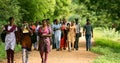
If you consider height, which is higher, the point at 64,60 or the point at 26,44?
the point at 26,44

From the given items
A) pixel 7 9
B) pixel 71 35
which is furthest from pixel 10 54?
pixel 71 35

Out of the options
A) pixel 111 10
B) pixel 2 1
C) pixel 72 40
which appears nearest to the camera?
pixel 2 1

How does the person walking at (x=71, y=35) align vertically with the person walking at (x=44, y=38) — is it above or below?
below

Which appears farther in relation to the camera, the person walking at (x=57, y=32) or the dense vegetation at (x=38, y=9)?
the person walking at (x=57, y=32)

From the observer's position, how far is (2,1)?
878 inches

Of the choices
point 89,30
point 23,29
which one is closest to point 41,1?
point 89,30

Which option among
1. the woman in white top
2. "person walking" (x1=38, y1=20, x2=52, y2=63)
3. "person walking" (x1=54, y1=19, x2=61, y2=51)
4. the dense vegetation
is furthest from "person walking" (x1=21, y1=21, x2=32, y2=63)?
"person walking" (x1=54, y1=19, x2=61, y2=51)

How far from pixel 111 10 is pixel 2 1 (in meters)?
9.34

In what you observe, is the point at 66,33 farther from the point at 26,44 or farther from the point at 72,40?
the point at 26,44

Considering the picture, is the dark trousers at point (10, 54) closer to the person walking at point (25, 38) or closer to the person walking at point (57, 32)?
the person walking at point (25, 38)

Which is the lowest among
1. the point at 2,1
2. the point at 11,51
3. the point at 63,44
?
the point at 63,44

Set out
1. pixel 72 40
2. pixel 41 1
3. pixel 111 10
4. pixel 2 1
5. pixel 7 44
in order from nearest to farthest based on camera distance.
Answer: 1. pixel 7 44
2. pixel 2 1
3. pixel 72 40
4. pixel 111 10
5. pixel 41 1

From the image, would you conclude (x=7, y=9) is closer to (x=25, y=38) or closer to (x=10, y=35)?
(x=25, y=38)

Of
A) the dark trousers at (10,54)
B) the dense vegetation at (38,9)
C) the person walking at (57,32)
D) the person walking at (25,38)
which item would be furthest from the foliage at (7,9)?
the dark trousers at (10,54)
